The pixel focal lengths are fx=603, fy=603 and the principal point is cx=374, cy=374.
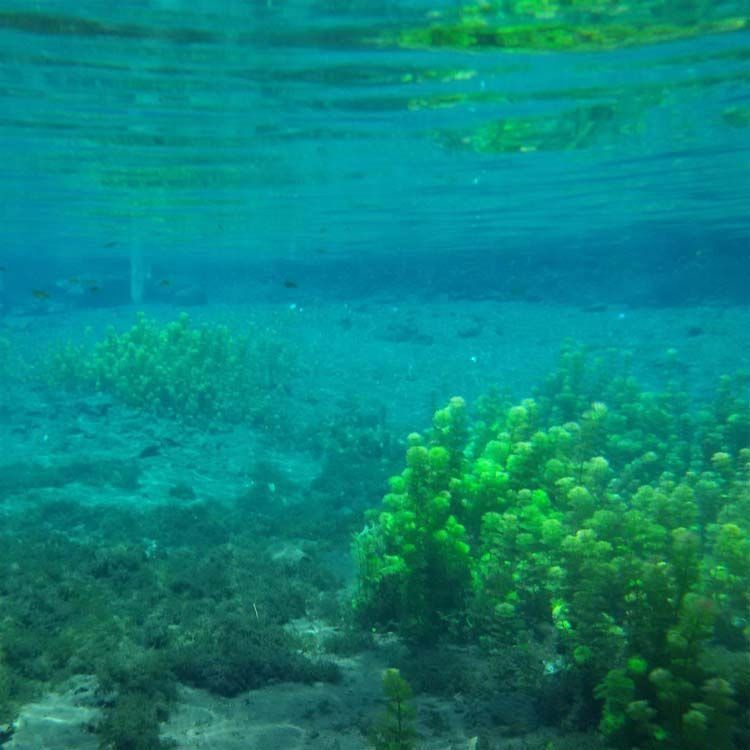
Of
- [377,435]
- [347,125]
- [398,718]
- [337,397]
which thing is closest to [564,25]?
[347,125]

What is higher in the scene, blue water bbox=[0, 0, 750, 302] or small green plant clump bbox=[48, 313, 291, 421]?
blue water bbox=[0, 0, 750, 302]

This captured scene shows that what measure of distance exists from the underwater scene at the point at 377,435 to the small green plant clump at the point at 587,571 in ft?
0.11

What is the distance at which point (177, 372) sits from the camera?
741 inches

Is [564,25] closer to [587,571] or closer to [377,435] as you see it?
[377,435]

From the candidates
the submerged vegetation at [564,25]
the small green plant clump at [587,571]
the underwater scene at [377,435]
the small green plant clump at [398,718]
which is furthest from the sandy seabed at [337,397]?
the submerged vegetation at [564,25]

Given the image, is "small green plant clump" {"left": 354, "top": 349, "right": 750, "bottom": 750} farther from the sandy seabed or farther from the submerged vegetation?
the submerged vegetation

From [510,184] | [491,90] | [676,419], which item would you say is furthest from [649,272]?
[676,419]

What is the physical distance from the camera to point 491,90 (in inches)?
643

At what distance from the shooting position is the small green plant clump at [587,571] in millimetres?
4348

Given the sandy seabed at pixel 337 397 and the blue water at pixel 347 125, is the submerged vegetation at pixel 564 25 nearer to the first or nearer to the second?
the blue water at pixel 347 125

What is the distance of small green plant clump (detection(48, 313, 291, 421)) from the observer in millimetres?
18625

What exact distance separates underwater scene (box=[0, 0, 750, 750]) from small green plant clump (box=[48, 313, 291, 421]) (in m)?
0.13

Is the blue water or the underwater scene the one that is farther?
the blue water

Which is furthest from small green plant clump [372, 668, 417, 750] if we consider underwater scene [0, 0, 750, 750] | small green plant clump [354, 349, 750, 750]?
small green plant clump [354, 349, 750, 750]
